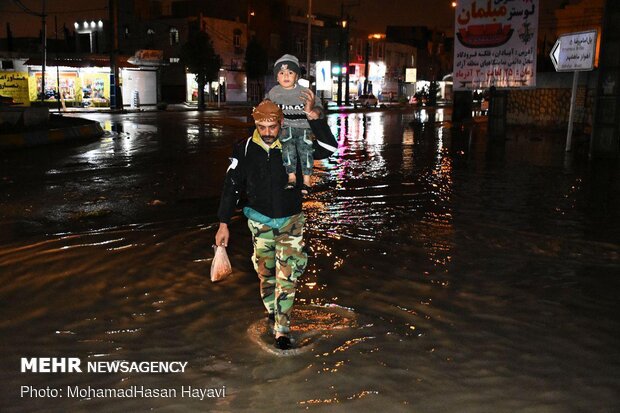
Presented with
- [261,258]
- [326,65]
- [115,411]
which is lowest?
[115,411]

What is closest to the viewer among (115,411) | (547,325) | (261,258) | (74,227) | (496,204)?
(115,411)

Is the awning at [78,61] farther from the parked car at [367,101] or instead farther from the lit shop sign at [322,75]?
the parked car at [367,101]

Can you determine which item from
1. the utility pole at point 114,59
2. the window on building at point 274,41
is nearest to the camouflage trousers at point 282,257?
the utility pole at point 114,59

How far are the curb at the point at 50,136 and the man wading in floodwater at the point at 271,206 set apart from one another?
15567mm

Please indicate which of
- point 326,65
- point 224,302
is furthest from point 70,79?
point 224,302

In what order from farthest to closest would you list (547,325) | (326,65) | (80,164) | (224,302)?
(326,65) → (80,164) → (224,302) → (547,325)

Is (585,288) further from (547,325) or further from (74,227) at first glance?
(74,227)

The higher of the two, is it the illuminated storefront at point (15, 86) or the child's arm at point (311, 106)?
the illuminated storefront at point (15, 86)

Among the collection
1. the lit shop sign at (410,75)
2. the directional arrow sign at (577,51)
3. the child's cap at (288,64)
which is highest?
the lit shop sign at (410,75)

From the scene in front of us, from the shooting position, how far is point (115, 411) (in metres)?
3.50

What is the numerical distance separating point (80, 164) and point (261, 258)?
1118 cm

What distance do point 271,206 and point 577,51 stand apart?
15.4 metres

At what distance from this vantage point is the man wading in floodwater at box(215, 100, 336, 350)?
419 cm

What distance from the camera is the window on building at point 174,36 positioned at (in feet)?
182
